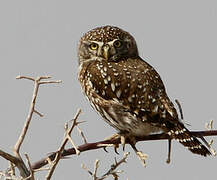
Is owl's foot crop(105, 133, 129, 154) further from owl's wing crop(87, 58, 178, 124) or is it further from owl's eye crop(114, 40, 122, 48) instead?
owl's eye crop(114, 40, 122, 48)

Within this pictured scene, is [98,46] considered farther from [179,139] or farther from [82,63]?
[179,139]

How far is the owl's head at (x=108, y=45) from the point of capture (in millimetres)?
3799

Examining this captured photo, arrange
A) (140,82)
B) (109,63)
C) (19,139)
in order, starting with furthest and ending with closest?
(109,63)
(140,82)
(19,139)

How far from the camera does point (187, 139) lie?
3336mm

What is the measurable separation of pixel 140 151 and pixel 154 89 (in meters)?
0.52

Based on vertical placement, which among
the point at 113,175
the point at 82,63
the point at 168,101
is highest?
the point at 82,63

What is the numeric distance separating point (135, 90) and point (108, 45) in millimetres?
492

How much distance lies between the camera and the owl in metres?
3.44

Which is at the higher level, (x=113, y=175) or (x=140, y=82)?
(x=140, y=82)

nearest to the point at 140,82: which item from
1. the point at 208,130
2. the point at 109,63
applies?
the point at 109,63

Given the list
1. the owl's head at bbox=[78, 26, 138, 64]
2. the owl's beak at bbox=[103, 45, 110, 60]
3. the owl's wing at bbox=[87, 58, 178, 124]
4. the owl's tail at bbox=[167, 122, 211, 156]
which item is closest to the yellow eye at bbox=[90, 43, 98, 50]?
the owl's head at bbox=[78, 26, 138, 64]

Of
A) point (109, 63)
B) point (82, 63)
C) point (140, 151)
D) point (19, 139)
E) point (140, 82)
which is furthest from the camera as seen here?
point (82, 63)

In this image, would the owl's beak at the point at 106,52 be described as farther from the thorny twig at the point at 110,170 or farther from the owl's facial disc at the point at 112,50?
the thorny twig at the point at 110,170

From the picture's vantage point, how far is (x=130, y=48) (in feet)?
12.9
